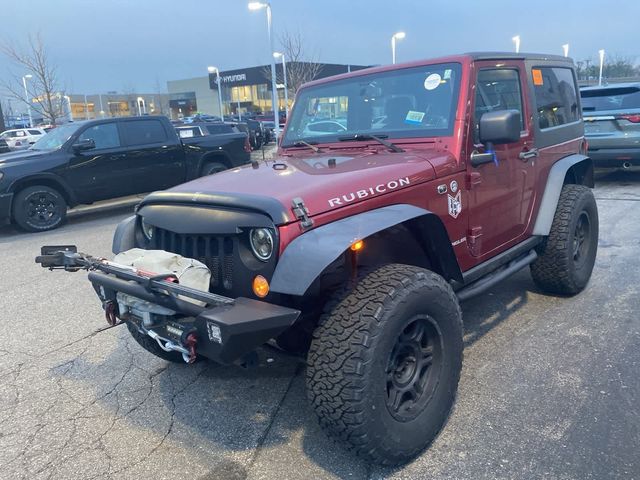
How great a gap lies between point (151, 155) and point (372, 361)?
336 inches

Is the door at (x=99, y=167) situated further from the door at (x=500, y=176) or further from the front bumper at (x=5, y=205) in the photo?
the door at (x=500, y=176)

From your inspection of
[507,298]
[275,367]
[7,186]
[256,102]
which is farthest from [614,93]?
[256,102]

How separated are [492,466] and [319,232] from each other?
138 cm

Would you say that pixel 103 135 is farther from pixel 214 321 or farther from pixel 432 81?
pixel 214 321

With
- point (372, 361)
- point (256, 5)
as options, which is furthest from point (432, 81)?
point (256, 5)

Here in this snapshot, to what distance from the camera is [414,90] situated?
3.55 metres

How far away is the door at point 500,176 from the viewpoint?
3.46 m

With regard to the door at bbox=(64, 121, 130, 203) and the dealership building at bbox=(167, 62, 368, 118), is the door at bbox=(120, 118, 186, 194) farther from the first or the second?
the dealership building at bbox=(167, 62, 368, 118)

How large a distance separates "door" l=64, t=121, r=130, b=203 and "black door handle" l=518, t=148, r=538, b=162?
24.6 feet

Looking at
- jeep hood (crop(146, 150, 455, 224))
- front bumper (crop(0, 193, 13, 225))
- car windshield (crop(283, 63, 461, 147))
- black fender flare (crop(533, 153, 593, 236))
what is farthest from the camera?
front bumper (crop(0, 193, 13, 225))

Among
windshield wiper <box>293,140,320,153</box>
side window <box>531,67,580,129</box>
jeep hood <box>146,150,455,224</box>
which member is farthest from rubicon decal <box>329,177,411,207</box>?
side window <box>531,67,580,129</box>

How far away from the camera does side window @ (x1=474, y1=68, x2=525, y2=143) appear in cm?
354

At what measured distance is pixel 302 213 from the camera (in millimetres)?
2455

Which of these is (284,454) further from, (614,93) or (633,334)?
(614,93)
